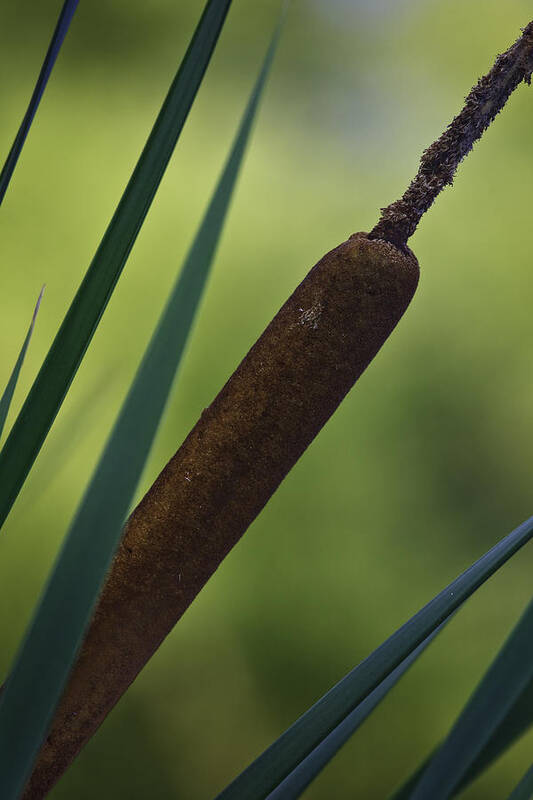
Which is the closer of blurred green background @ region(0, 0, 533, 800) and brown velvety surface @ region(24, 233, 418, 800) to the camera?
brown velvety surface @ region(24, 233, 418, 800)

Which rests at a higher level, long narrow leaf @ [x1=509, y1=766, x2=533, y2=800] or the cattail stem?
the cattail stem

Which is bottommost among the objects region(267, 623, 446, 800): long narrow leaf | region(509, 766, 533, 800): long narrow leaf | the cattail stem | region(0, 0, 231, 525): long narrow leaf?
region(267, 623, 446, 800): long narrow leaf

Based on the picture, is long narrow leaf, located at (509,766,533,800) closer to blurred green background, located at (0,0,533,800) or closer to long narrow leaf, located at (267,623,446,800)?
long narrow leaf, located at (267,623,446,800)

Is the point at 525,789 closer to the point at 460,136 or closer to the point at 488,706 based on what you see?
the point at 488,706

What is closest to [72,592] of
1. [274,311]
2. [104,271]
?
[104,271]

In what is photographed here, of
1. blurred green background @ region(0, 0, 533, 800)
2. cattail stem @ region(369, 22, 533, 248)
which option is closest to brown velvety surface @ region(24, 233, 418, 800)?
cattail stem @ region(369, 22, 533, 248)

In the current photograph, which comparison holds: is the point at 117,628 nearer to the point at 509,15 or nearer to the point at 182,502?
the point at 182,502
